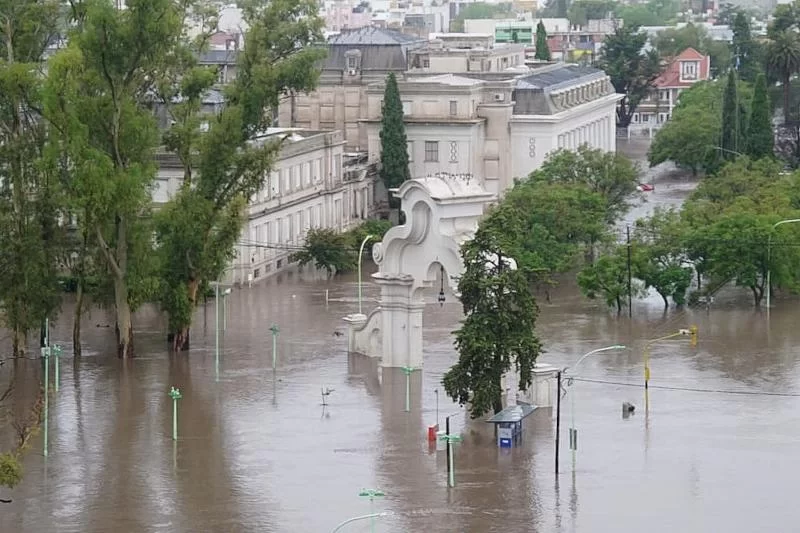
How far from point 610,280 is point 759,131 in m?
29.2

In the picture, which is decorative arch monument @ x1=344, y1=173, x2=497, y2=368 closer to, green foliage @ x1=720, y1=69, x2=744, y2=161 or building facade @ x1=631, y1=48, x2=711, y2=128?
green foliage @ x1=720, y1=69, x2=744, y2=161

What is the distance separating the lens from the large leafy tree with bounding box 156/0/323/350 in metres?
63.6

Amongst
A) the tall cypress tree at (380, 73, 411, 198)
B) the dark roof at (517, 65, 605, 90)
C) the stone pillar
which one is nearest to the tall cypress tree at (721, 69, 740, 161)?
the dark roof at (517, 65, 605, 90)

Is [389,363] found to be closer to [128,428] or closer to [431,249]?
[431,249]

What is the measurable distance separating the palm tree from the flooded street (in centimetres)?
4750

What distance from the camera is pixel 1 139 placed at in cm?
6366

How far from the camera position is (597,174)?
8494 centimetres

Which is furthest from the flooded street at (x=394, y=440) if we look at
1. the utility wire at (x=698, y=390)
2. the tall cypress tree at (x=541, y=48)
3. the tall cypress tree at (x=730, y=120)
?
the tall cypress tree at (x=541, y=48)

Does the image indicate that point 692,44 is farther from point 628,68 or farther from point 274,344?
point 274,344

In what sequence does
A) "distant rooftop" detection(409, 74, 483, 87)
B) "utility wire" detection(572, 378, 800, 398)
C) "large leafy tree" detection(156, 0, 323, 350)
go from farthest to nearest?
"distant rooftop" detection(409, 74, 483, 87)
"large leafy tree" detection(156, 0, 323, 350)
"utility wire" detection(572, 378, 800, 398)

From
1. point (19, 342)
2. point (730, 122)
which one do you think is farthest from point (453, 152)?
point (19, 342)

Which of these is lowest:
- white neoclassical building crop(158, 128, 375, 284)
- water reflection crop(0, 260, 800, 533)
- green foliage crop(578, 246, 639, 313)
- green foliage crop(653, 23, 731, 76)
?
water reflection crop(0, 260, 800, 533)

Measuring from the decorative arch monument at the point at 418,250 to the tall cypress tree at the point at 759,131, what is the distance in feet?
131

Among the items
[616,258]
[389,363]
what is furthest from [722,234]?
[389,363]
